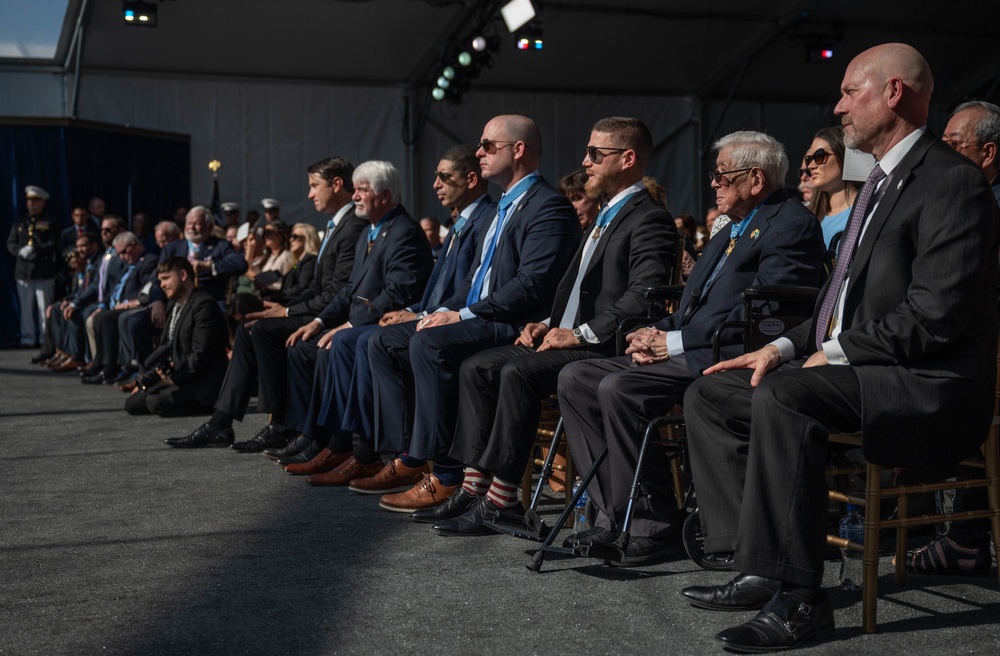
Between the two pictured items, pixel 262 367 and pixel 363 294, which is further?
pixel 262 367

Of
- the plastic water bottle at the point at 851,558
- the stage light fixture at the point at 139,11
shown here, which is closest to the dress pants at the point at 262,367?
the plastic water bottle at the point at 851,558

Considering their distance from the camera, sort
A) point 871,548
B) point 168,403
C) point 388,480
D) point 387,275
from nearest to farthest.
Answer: point 871,548, point 388,480, point 387,275, point 168,403

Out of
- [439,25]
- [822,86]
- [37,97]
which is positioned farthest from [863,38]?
[37,97]

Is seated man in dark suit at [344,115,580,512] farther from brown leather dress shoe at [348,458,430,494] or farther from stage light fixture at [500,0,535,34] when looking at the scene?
stage light fixture at [500,0,535,34]

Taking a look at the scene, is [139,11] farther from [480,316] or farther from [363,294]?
[480,316]

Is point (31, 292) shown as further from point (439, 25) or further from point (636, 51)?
point (636, 51)

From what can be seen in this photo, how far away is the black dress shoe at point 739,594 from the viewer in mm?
2598

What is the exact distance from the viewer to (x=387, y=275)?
504cm

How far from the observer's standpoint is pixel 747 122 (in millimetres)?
15766

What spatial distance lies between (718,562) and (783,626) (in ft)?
1.91

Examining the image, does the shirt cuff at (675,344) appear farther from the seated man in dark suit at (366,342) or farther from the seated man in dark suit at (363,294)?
the seated man in dark suit at (363,294)

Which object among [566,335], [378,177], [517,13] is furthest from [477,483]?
[517,13]

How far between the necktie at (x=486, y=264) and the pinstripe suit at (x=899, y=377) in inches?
76.0

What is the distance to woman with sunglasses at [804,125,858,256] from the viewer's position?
12.8 ft
